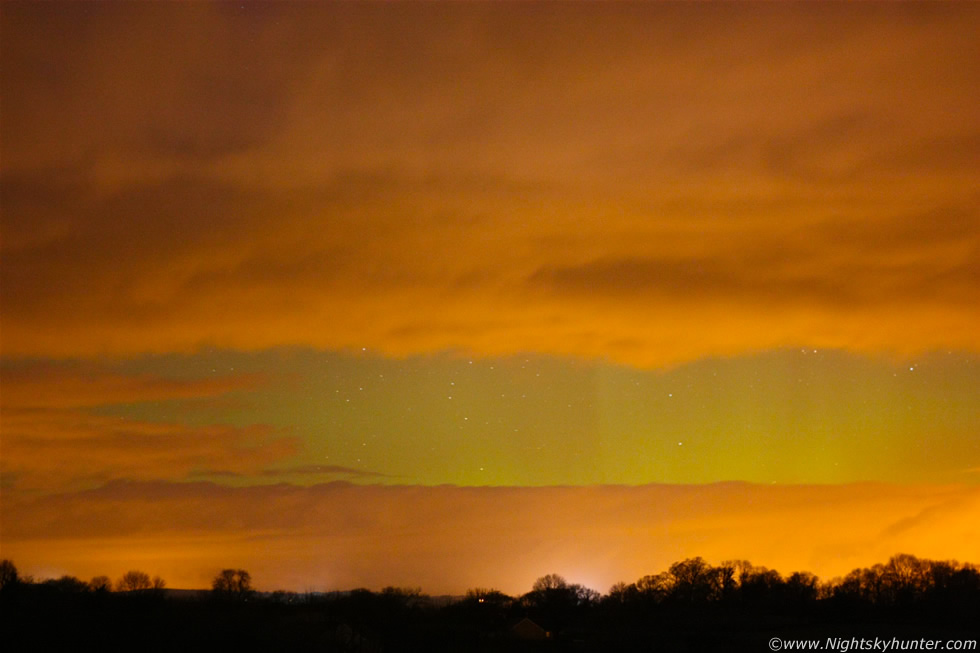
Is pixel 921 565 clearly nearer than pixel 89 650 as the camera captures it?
No

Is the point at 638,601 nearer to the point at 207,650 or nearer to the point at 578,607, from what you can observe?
the point at 578,607

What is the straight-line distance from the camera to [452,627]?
97.9 metres

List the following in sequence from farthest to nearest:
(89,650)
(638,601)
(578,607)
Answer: (578,607) < (638,601) < (89,650)

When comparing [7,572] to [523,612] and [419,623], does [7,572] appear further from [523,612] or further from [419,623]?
[523,612]

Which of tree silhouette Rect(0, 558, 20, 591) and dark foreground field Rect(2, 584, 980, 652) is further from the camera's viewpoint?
tree silhouette Rect(0, 558, 20, 591)

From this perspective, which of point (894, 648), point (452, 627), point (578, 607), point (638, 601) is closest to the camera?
point (894, 648)

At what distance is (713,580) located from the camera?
448 ft

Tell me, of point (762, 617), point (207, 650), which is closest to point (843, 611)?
point (762, 617)

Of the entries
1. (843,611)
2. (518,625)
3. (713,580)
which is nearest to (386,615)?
(518,625)

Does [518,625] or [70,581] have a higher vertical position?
[70,581]

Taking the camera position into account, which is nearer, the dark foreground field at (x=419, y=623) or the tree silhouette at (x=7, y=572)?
the dark foreground field at (x=419, y=623)

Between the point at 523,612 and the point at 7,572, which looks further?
the point at 523,612

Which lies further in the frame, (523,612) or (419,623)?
(523,612)

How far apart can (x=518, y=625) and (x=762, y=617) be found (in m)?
25.4
